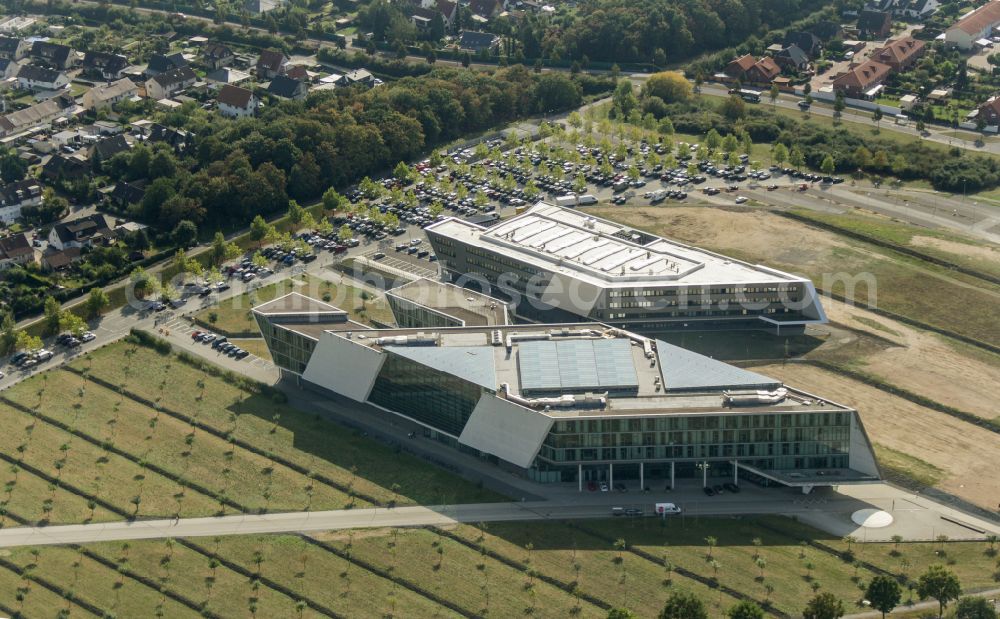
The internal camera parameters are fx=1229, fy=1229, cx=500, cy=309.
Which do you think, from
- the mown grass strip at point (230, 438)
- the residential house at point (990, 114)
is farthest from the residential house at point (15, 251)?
the residential house at point (990, 114)

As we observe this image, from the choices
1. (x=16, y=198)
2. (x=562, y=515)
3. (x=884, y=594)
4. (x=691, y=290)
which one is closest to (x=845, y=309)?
(x=691, y=290)

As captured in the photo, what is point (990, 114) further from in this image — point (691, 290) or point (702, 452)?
point (702, 452)

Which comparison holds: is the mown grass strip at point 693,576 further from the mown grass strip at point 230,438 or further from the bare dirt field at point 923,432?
the bare dirt field at point 923,432

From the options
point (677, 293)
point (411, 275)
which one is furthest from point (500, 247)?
point (677, 293)

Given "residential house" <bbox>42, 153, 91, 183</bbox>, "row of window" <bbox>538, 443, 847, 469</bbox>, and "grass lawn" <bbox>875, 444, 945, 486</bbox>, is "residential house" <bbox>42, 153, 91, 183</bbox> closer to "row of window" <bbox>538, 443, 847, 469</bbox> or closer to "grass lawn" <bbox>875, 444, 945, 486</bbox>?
"row of window" <bbox>538, 443, 847, 469</bbox>

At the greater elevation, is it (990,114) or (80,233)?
(990,114)
